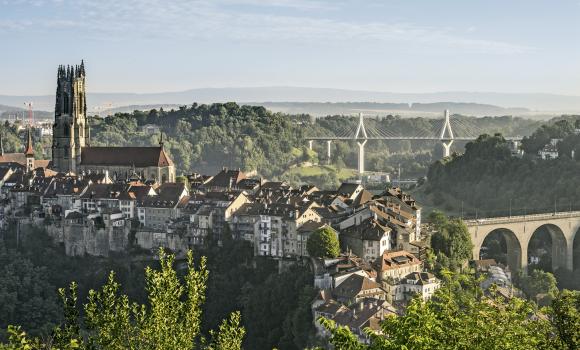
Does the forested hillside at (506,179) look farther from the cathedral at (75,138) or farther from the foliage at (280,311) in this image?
the foliage at (280,311)

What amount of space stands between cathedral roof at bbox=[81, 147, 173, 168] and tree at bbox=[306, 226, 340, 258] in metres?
25.1

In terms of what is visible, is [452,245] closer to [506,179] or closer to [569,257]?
[569,257]

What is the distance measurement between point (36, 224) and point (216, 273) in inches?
607

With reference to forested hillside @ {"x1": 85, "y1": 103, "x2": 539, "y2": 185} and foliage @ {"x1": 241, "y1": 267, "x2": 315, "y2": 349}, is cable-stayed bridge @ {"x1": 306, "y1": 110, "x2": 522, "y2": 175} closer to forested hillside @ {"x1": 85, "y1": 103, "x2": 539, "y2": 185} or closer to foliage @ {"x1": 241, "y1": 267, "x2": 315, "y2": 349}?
forested hillside @ {"x1": 85, "y1": 103, "x2": 539, "y2": 185}

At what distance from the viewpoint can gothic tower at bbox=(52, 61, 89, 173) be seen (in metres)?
67.0

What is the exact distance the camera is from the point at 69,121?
2655 inches

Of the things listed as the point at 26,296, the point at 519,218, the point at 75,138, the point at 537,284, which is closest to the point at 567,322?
the point at 537,284

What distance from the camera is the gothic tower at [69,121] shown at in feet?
220

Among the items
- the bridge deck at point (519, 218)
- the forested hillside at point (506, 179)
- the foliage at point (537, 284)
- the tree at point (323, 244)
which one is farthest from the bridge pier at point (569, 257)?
the tree at point (323, 244)

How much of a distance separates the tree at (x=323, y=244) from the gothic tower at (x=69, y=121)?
3164 cm

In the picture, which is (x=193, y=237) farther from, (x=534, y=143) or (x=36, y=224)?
(x=534, y=143)

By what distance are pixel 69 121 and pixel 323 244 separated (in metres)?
33.9

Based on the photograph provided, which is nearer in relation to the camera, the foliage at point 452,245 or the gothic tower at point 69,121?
the foliage at point 452,245

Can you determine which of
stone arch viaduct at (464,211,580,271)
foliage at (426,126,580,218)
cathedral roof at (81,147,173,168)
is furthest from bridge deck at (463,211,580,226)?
cathedral roof at (81,147,173,168)
